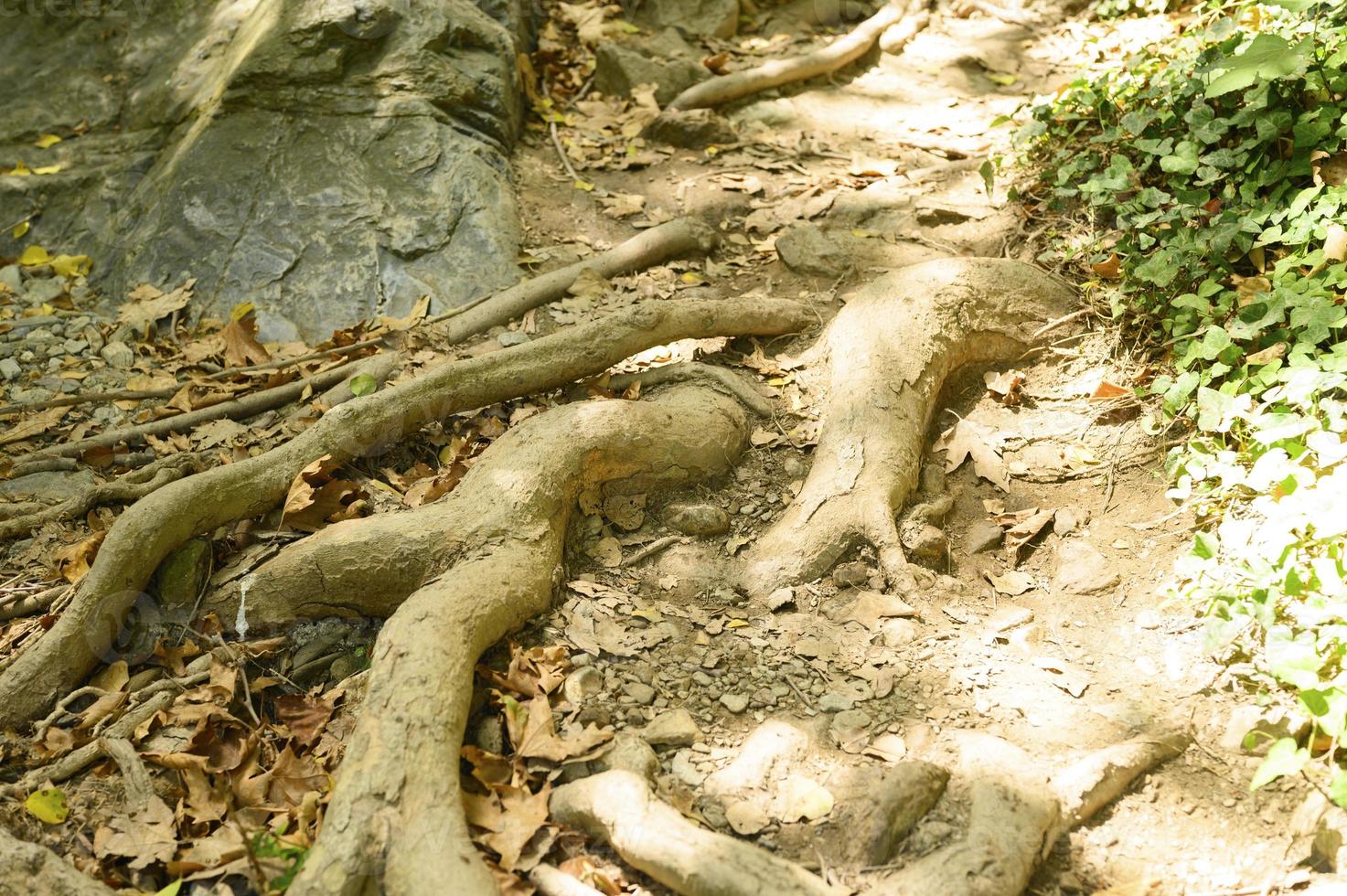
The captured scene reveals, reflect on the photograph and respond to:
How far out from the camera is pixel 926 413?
387 cm

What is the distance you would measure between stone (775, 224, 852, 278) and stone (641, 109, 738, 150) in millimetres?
1352

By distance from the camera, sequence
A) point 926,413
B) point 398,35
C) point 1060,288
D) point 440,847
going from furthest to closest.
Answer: point 398,35, point 1060,288, point 926,413, point 440,847

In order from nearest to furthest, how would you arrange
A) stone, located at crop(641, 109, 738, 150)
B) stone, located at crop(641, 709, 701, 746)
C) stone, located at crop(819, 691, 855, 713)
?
1. stone, located at crop(641, 709, 701, 746)
2. stone, located at crop(819, 691, 855, 713)
3. stone, located at crop(641, 109, 738, 150)

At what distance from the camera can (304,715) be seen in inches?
115

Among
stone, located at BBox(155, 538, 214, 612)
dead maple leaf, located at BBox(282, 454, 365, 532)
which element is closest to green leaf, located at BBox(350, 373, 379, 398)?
dead maple leaf, located at BBox(282, 454, 365, 532)

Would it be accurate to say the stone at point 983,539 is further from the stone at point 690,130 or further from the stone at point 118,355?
the stone at point 118,355

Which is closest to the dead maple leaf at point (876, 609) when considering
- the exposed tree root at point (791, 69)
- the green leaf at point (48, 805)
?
the green leaf at point (48, 805)

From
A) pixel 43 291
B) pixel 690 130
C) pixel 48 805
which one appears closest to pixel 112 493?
pixel 48 805

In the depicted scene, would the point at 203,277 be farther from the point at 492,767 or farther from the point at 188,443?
the point at 492,767

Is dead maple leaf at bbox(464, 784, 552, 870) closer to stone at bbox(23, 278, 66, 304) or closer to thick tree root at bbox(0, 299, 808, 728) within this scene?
thick tree root at bbox(0, 299, 808, 728)

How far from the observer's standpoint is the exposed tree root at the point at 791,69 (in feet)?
20.2

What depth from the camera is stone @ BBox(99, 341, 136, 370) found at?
4395 millimetres

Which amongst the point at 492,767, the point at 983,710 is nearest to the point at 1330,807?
the point at 983,710

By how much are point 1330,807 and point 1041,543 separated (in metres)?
1.29
